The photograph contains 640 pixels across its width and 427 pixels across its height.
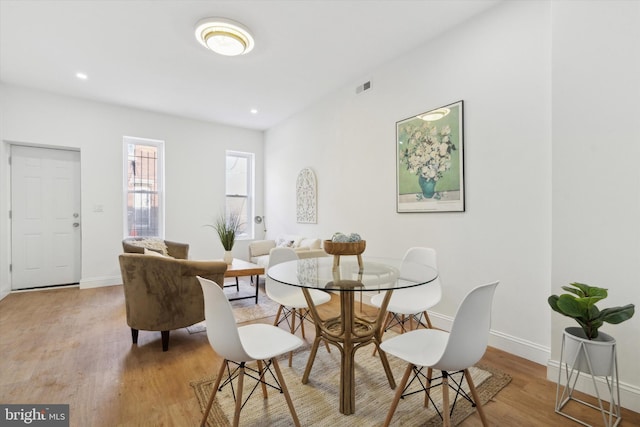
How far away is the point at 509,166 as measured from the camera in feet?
8.00

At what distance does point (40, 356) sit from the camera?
2.38 m

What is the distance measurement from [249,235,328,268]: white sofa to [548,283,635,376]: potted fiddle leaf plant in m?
2.73

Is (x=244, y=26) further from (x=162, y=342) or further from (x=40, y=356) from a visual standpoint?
(x=40, y=356)

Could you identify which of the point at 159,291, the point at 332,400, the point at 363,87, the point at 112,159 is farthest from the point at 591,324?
the point at 112,159

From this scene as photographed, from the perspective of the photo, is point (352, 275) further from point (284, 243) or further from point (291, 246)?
point (284, 243)

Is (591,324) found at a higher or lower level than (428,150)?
lower

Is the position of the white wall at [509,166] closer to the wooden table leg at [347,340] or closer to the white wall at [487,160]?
the white wall at [487,160]

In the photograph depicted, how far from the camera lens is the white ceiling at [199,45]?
101 inches

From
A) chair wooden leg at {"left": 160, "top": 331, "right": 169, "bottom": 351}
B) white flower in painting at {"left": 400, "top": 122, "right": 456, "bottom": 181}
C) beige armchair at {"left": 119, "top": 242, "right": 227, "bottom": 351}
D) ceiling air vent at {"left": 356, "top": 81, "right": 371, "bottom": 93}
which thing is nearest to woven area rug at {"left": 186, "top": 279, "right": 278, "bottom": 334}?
chair wooden leg at {"left": 160, "top": 331, "right": 169, "bottom": 351}

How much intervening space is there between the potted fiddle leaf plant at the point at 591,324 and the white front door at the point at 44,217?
241 inches

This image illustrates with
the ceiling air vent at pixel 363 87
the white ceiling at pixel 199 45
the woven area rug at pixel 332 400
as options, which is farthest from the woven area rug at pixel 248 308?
the ceiling air vent at pixel 363 87

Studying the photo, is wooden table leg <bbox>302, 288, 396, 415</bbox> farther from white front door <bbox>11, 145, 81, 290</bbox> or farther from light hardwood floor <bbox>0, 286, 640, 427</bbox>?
white front door <bbox>11, 145, 81, 290</bbox>

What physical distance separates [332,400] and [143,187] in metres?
4.94

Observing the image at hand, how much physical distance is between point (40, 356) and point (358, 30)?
3976mm
